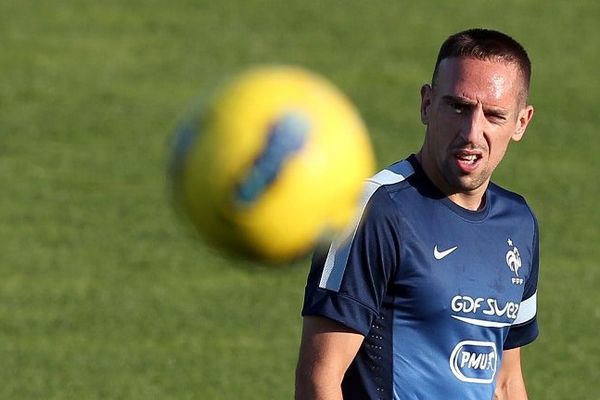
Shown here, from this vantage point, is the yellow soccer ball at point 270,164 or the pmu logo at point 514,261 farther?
the pmu logo at point 514,261

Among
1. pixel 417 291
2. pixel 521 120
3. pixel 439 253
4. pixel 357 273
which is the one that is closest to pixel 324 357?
pixel 357 273

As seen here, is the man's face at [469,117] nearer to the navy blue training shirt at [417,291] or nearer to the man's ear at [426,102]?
the man's ear at [426,102]

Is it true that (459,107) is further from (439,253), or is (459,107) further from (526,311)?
(526,311)

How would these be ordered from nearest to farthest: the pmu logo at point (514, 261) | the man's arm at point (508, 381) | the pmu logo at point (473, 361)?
the pmu logo at point (473, 361) < the pmu logo at point (514, 261) < the man's arm at point (508, 381)

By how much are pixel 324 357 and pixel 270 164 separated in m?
1.14

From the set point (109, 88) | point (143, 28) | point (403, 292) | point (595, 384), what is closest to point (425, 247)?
point (403, 292)

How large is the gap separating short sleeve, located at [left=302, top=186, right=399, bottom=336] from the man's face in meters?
0.36

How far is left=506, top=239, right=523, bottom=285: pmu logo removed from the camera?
571cm

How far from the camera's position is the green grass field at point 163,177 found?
11.4m

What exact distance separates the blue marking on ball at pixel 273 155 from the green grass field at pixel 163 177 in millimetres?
4366

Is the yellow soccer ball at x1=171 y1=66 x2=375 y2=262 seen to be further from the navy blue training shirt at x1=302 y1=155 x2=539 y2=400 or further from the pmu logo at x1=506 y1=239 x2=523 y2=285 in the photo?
the pmu logo at x1=506 y1=239 x2=523 y2=285

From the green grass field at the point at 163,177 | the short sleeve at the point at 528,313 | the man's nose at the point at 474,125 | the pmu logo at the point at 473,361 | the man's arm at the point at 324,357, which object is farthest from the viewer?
the green grass field at the point at 163,177

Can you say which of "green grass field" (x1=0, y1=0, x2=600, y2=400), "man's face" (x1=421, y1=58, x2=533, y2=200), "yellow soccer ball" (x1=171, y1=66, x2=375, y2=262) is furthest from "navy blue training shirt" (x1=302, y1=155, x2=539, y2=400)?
"green grass field" (x1=0, y1=0, x2=600, y2=400)

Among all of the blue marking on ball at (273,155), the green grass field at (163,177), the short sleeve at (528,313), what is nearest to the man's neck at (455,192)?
the short sleeve at (528,313)
